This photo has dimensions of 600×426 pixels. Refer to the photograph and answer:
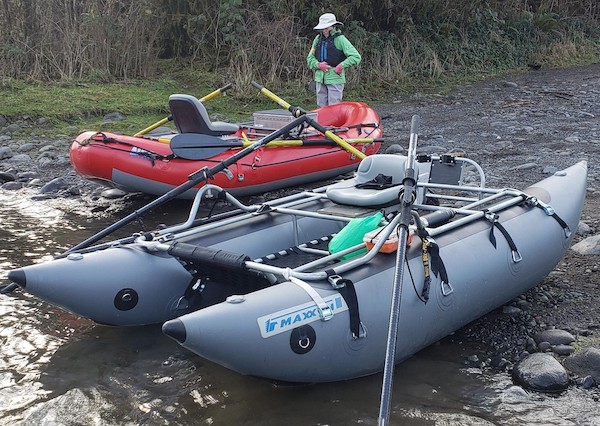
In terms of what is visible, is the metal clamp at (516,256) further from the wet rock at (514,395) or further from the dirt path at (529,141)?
the wet rock at (514,395)

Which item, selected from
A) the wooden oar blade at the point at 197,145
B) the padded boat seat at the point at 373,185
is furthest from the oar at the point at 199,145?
the padded boat seat at the point at 373,185

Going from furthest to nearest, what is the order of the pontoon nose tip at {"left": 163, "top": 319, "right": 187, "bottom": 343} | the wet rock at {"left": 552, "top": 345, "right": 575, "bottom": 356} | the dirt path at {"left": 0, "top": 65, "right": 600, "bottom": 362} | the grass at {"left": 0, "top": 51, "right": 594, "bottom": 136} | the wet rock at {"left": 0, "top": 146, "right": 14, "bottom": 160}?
the grass at {"left": 0, "top": 51, "right": 594, "bottom": 136}
the wet rock at {"left": 0, "top": 146, "right": 14, "bottom": 160}
the dirt path at {"left": 0, "top": 65, "right": 600, "bottom": 362}
the wet rock at {"left": 552, "top": 345, "right": 575, "bottom": 356}
the pontoon nose tip at {"left": 163, "top": 319, "right": 187, "bottom": 343}

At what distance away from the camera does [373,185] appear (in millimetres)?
5082

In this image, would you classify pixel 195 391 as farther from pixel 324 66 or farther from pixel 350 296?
pixel 324 66

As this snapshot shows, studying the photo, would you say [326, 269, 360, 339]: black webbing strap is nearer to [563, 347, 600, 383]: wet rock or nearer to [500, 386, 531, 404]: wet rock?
[500, 386, 531, 404]: wet rock

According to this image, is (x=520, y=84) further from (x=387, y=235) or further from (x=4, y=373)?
(x=4, y=373)

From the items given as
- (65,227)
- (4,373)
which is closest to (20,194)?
(65,227)

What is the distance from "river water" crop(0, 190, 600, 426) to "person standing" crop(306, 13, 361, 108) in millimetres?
5606

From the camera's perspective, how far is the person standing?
30.5 ft

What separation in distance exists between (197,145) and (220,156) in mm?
236

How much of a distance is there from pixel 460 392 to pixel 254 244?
162cm

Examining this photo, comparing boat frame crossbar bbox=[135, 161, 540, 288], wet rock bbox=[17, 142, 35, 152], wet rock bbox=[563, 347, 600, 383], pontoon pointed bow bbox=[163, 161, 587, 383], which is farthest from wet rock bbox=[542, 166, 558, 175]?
wet rock bbox=[17, 142, 35, 152]

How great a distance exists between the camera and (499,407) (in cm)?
369

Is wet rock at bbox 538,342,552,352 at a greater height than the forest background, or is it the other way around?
the forest background
